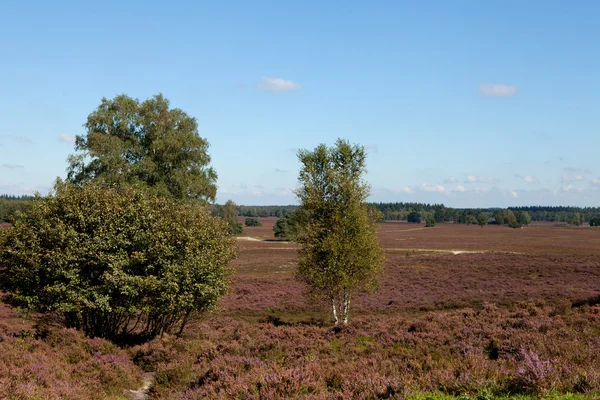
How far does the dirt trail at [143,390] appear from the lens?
1423cm

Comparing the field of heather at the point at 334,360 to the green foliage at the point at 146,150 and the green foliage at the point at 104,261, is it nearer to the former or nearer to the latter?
the green foliage at the point at 104,261

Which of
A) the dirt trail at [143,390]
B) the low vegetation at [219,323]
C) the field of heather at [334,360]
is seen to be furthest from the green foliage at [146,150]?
the dirt trail at [143,390]

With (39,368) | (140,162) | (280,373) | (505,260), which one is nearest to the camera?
(280,373)

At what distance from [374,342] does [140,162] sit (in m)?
23.8

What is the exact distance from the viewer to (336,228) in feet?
87.7

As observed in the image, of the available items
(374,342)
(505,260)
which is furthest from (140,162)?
(505,260)

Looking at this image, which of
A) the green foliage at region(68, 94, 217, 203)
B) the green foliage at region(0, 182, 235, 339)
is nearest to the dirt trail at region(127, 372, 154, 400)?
the green foliage at region(0, 182, 235, 339)

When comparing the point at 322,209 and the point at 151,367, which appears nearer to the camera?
the point at 151,367

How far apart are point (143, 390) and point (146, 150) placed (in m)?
24.4

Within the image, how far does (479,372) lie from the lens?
1148 centimetres

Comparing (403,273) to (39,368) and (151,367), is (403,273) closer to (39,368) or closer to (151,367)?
(151,367)

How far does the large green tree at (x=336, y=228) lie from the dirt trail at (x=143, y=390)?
11997mm

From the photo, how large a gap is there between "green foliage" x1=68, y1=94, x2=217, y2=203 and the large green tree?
11.3m

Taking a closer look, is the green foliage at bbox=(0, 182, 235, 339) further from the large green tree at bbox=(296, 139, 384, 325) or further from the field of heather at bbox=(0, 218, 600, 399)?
the large green tree at bbox=(296, 139, 384, 325)
